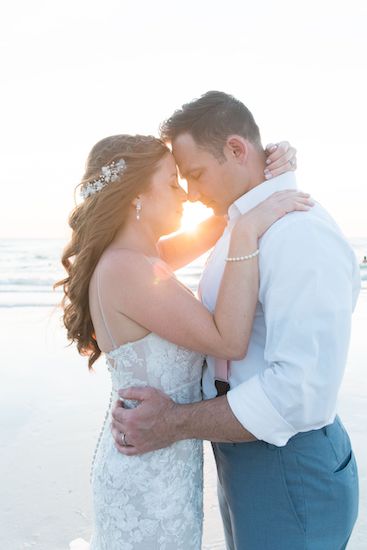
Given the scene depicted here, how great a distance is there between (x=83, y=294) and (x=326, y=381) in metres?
1.14

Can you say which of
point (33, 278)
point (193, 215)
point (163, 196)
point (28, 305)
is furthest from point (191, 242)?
point (33, 278)

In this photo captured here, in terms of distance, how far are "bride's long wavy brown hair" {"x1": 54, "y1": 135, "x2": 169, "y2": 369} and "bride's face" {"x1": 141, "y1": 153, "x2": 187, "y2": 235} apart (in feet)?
0.11

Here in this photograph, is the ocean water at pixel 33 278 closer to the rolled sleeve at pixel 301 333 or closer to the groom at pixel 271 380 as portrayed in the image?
the groom at pixel 271 380

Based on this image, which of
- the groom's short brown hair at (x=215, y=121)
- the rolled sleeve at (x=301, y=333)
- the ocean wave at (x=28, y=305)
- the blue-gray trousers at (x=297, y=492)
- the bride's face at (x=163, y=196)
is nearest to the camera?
the rolled sleeve at (x=301, y=333)

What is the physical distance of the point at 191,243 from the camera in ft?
11.5

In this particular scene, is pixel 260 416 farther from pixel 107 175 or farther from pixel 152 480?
pixel 107 175

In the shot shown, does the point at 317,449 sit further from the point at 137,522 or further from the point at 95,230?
the point at 95,230

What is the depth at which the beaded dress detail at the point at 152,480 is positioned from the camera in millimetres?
2500

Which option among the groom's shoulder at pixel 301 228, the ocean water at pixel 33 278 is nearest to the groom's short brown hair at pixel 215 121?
the groom's shoulder at pixel 301 228

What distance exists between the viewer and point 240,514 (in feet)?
7.73

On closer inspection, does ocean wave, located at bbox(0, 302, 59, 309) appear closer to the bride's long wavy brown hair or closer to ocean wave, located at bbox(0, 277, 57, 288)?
ocean wave, located at bbox(0, 277, 57, 288)

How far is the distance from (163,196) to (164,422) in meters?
1.01

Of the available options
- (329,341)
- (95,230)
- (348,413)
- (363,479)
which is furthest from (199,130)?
(348,413)

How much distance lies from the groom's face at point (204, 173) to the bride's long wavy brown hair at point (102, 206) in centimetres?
13
